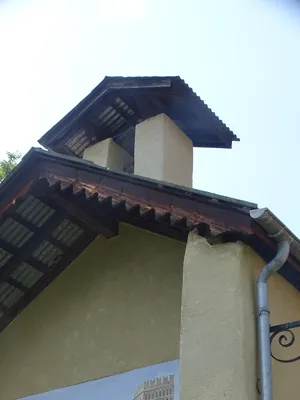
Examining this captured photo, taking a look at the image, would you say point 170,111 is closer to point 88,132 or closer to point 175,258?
point 88,132

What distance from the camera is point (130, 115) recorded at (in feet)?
35.0

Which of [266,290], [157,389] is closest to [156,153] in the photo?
[157,389]

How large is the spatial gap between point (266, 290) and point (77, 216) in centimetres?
292

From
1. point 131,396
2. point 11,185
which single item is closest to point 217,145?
point 11,185

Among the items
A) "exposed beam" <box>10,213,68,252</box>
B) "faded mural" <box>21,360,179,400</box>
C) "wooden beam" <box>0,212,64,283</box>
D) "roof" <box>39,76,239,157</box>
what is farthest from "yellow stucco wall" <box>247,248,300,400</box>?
"roof" <box>39,76,239,157</box>

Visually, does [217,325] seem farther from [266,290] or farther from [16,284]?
[16,284]

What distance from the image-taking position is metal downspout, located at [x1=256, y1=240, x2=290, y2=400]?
17.1 feet

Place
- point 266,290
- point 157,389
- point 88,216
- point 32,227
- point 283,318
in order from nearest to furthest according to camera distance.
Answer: point 266,290
point 283,318
point 157,389
point 88,216
point 32,227

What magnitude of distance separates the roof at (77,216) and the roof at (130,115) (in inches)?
108

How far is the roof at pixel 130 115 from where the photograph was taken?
33.1 ft

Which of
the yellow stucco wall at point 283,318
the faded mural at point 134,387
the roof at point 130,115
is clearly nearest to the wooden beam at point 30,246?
the faded mural at point 134,387

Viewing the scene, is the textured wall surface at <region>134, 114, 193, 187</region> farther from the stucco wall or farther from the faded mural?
the faded mural

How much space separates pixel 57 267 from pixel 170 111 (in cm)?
327

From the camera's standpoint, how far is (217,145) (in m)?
11.2
